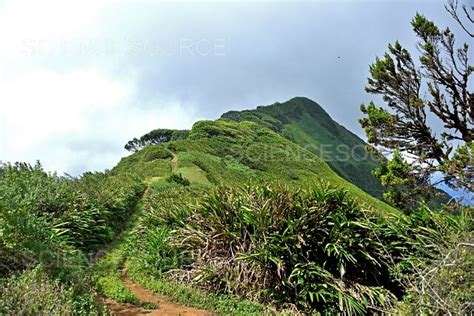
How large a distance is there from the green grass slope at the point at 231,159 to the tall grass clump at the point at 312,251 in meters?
18.1

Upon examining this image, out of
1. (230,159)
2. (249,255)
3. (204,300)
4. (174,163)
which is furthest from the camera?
(230,159)

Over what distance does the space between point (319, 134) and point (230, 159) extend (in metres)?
42.5

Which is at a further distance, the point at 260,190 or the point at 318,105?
the point at 318,105

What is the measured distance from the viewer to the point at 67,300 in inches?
177

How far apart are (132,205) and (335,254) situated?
12.0m

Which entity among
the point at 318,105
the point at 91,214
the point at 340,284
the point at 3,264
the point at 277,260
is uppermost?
the point at 318,105

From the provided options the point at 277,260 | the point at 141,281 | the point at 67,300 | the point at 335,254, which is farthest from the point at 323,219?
the point at 67,300

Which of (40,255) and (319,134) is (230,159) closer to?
(40,255)

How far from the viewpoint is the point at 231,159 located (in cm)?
4050

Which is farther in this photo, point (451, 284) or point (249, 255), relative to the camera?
point (249, 255)

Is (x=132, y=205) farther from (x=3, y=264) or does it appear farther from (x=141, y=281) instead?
(x=3, y=264)

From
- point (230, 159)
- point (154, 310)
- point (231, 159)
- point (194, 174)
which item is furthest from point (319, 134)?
point (154, 310)

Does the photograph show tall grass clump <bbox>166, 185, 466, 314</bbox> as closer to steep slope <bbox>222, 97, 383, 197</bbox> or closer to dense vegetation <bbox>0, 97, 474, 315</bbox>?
dense vegetation <bbox>0, 97, 474, 315</bbox>

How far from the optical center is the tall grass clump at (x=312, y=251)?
6.62m
